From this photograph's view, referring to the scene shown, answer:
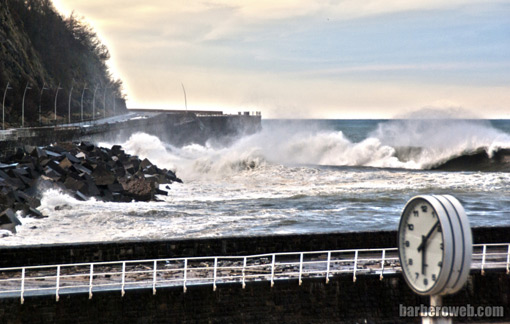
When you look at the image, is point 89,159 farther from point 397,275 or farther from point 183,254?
point 397,275

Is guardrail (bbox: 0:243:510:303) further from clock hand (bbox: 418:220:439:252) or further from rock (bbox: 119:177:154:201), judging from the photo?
rock (bbox: 119:177:154:201)

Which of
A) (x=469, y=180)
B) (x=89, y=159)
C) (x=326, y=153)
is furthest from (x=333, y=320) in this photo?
(x=326, y=153)

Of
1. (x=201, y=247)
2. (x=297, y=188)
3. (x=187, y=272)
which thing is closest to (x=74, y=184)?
(x=297, y=188)

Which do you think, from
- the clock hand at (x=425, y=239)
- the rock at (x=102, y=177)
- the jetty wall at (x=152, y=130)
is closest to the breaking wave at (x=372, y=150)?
the jetty wall at (x=152, y=130)

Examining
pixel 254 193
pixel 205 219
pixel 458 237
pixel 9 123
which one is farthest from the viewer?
pixel 9 123

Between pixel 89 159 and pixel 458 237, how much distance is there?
1127 inches

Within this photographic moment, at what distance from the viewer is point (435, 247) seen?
5.79m

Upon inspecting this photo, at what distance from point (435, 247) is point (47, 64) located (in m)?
77.9

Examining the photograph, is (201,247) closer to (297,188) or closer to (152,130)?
(297,188)

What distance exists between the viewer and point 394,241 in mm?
13555

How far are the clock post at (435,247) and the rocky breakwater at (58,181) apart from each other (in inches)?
568

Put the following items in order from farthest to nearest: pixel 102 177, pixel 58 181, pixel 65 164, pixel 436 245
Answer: pixel 65 164 < pixel 102 177 < pixel 58 181 < pixel 436 245

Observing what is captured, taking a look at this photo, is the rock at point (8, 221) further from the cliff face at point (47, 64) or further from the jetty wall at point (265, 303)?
the cliff face at point (47, 64)

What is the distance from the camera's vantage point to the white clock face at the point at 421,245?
576 centimetres
